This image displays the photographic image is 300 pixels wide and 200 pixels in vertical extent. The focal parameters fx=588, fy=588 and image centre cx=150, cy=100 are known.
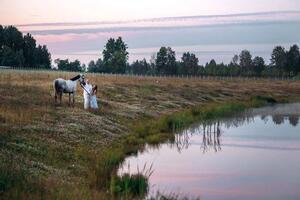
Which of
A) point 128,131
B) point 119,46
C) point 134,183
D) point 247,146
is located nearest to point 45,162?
point 134,183

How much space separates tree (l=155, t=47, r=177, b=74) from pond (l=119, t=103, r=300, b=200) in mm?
148515

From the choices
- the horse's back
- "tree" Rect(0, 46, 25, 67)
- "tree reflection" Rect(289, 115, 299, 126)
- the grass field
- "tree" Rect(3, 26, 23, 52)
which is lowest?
"tree reflection" Rect(289, 115, 299, 126)

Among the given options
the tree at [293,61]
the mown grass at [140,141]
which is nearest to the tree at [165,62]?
the tree at [293,61]

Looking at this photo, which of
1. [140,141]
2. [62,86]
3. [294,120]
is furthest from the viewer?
[294,120]

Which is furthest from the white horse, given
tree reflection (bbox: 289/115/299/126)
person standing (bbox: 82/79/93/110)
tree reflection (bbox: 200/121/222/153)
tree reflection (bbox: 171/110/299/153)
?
tree reflection (bbox: 289/115/299/126)

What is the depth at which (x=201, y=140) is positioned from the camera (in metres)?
36.5

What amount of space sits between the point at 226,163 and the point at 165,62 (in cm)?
16835

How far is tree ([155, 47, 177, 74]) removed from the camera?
194m

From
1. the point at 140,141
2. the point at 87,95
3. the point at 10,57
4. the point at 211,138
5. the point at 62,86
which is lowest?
the point at 211,138

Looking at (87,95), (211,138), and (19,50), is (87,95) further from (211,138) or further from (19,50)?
(19,50)

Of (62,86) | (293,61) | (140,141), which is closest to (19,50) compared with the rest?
(293,61)

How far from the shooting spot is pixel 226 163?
28375 millimetres

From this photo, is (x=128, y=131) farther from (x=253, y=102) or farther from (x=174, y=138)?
(x=253, y=102)

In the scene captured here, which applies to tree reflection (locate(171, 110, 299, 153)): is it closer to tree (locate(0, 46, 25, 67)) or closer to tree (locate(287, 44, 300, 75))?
tree (locate(0, 46, 25, 67))
